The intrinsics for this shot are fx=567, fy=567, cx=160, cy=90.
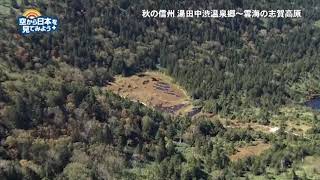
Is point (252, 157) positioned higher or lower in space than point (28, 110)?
lower

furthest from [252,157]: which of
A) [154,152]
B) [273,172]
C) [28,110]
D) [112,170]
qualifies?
[28,110]

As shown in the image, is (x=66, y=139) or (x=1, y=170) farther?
(x=66, y=139)

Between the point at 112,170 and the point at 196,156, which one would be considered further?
the point at 196,156

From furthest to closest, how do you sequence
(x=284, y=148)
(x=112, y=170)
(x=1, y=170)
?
(x=284, y=148) < (x=112, y=170) < (x=1, y=170)

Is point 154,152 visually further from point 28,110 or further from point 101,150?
point 28,110

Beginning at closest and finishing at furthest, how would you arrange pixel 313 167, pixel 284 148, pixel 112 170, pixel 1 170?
pixel 1 170 → pixel 112 170 → pixel 313 167 → pixel 284 148

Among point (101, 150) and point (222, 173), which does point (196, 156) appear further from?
point (101, 150)

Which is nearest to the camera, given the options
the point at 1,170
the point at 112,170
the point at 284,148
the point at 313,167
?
the point at 1,170

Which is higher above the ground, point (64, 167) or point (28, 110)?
point (28, 110)

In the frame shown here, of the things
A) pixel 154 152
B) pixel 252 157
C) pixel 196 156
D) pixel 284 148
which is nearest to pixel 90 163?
pixel 154 152
